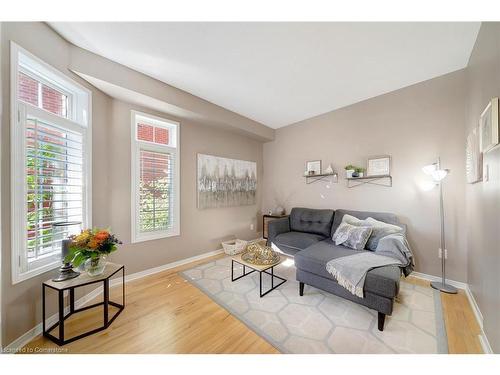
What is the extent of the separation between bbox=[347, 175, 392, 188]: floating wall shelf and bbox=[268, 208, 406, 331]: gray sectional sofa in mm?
476

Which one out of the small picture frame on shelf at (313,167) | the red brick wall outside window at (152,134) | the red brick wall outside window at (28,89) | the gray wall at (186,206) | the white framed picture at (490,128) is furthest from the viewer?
the small picture frame on shelf at (313,167)

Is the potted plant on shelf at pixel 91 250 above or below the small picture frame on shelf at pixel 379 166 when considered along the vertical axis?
below

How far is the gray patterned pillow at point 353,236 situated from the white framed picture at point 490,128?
132 cm

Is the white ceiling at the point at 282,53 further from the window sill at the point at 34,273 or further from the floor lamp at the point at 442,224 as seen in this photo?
the window sill at the point at 34,273

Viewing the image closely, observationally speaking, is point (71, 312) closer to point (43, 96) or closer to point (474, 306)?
point (43, 96)

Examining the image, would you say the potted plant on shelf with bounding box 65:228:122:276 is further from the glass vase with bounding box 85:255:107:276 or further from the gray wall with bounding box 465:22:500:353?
the gray wall with bounding box 465:22:500:353

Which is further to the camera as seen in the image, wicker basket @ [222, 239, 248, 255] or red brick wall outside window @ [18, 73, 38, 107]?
wicker basket @ [222, 239, 248, 255]

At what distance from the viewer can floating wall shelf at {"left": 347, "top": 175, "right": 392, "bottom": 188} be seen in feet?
9.30

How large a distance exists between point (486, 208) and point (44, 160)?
3.70m

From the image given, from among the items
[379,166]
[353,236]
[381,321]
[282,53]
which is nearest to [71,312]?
[381,321]

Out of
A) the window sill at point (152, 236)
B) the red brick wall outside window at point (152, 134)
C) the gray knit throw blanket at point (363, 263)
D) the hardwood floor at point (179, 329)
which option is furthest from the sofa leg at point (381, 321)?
the red brick wall outside window at point (152, 134)

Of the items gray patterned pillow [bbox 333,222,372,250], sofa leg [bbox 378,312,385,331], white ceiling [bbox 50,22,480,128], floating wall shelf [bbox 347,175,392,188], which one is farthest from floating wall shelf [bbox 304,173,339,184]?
sofa leg [bbox 378,312,385,331]

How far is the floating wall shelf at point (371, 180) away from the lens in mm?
2834

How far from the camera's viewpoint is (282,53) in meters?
1.95
